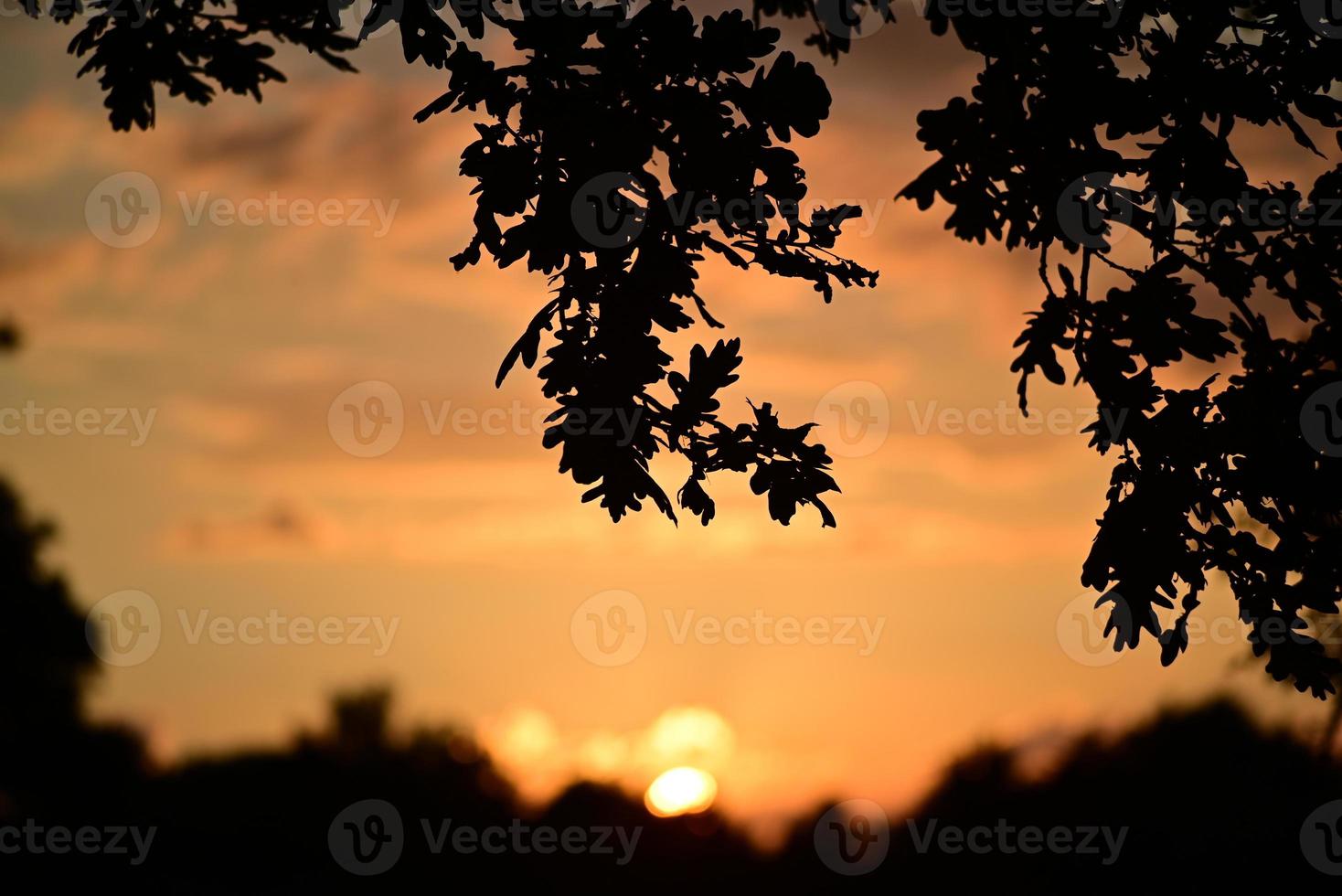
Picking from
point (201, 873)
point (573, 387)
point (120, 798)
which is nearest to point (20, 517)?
point (120, 798)

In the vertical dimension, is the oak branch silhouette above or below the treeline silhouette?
below

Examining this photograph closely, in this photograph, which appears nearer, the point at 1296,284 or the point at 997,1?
the point at 997,1

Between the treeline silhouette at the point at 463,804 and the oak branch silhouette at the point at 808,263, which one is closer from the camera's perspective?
the oak branch silhouette at the point at 808,263

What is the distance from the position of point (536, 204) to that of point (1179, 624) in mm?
4999

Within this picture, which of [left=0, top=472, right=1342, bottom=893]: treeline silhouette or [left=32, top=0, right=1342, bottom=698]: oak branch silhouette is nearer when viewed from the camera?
[left=32, top=0, right=1342, bottom=698]: oak branch silhouette

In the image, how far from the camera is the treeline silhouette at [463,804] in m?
51.7

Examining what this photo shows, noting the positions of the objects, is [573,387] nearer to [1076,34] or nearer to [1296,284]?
[1076,34]

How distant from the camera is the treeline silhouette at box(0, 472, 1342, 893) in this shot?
51656mm

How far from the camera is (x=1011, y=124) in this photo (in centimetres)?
680

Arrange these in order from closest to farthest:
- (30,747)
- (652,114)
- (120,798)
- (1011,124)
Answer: (1011,124) < (652,114) < (30,747) < (120,798)

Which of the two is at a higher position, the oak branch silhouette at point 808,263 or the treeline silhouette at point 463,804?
the treeline silhouette at point 463,804

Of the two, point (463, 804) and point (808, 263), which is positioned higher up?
point (463, 804)

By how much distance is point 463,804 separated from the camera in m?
79.5

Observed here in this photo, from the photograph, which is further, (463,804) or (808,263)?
(463,804)
